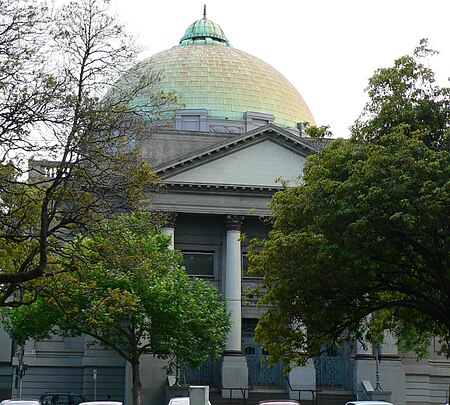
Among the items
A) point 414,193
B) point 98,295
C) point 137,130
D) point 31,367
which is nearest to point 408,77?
point 414,193

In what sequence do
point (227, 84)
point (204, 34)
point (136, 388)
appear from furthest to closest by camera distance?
point (204, 34) < point (227, 84) < point (136, 388)

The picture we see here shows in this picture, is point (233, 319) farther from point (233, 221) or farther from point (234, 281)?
point (233, 221)

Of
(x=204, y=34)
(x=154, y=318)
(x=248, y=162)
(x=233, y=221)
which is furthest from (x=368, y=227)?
(x=204, y=34)

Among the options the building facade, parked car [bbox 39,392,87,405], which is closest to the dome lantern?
the building facade

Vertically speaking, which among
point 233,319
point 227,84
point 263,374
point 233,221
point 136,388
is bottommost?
point 136,388

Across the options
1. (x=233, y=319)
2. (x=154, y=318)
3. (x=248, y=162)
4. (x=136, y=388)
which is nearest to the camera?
(x=136, y=388)

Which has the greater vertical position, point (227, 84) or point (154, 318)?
point (227, 84)

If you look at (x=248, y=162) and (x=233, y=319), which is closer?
(x=233, y=319)

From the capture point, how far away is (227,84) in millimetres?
69562

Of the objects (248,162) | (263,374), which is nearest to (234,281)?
(263,374)

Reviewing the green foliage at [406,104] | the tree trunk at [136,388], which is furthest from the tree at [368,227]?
the tree trunk at [136,388]

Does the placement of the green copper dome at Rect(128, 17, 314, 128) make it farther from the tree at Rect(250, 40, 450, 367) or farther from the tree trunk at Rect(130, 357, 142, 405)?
the tree at Rect(250, 40, 450, 367)

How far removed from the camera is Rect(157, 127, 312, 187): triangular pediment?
51.7m

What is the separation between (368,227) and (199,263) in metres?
29.6
